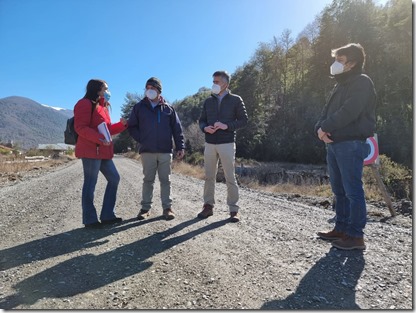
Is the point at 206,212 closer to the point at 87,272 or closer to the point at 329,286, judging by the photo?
the point at 87,272

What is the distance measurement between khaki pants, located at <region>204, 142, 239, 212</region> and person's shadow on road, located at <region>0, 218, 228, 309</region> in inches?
49.8

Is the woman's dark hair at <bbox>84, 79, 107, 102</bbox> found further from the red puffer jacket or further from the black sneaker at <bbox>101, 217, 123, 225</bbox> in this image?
the black sneaker at <bbox>101, 217, 123, 225</bbox>

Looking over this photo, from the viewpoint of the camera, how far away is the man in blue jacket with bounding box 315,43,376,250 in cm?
316

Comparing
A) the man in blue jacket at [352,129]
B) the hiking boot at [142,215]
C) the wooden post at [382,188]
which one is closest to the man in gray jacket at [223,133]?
the hiking boot at [142,215]

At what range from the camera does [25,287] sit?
7.95 ft

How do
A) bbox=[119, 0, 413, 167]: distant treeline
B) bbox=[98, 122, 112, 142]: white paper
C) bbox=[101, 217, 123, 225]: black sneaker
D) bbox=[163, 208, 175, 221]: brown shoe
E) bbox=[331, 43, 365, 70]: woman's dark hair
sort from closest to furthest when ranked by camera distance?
bbox=[331, 43, 365, 70]: woman's dark hair → bbox=[98, 122, 112, 142]: white paper → bbox=[101, 217, 123, 225]: black sneaker → bbox=[163, 208, 175, 221]: brown shoe → bbox=[119, 0, 413, 167]: distant treeline

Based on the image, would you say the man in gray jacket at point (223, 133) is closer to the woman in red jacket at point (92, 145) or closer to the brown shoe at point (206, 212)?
the brown shoe at point (206, 212)

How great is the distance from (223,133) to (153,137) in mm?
1039

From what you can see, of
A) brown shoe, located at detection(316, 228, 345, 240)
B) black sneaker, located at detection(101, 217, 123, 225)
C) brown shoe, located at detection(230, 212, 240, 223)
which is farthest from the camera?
brown shoe, located at detection(230, 212, 240, 223)

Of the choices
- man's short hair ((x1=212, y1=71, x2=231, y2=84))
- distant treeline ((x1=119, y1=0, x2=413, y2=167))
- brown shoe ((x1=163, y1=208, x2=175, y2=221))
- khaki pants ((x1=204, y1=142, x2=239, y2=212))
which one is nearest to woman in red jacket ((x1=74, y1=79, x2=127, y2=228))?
brown shoe ((x1=163, y1=208, x2=175, y2=221))

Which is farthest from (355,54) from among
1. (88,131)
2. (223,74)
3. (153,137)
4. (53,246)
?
(53,246)

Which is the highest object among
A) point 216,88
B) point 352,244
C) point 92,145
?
point 216,88

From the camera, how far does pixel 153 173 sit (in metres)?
4.74

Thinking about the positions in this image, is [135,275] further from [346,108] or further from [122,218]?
[346,108]
